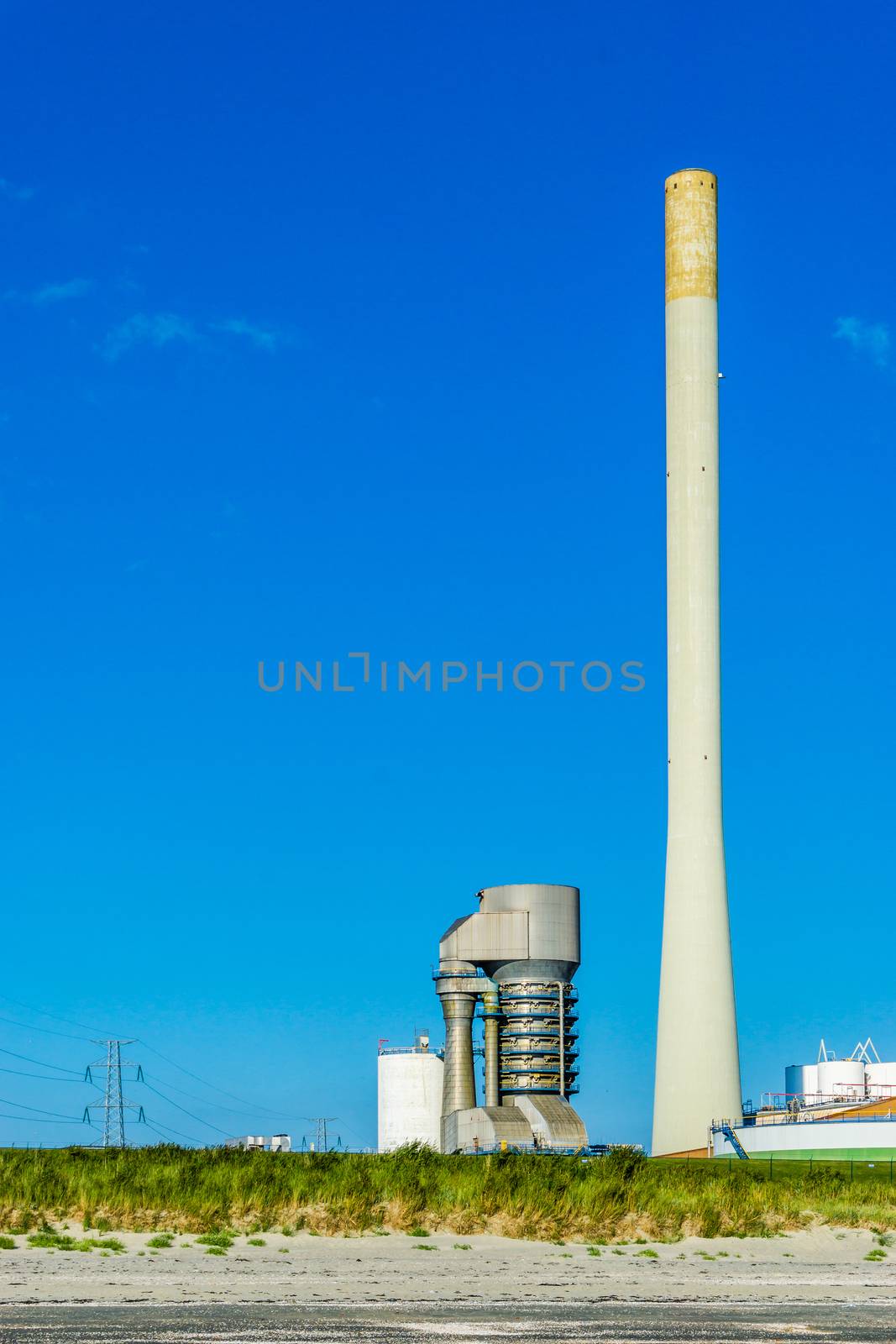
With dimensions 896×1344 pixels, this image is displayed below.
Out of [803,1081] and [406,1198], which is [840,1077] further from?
[406,1198]

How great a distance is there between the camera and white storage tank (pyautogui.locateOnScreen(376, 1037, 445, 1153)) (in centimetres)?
12675

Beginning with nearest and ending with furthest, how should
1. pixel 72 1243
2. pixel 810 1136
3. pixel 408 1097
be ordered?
1. pixel 72 1243
2. pixel 810 1136
3. pixel 408 1097

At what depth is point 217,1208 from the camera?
39.9 metres

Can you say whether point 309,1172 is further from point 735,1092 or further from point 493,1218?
point 735,1092

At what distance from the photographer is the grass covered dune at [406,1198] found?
131 ft

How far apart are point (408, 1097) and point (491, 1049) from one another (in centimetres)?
1443

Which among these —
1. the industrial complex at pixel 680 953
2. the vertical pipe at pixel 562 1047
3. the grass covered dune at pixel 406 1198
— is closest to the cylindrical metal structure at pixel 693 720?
the industrial complex at pixel 680 953

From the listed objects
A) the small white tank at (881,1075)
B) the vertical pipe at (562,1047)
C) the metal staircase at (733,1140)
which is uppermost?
the vertical pipe at (562,1047)

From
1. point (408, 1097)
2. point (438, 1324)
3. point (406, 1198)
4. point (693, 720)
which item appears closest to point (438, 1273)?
point (406, 1198)

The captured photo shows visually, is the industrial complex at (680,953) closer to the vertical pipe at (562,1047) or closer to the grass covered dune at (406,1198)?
the vertical pipe at (562,1047)

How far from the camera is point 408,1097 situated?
12775 cm

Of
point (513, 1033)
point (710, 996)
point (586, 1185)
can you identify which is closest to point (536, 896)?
point (513, 1033)

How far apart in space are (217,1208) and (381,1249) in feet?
13.7

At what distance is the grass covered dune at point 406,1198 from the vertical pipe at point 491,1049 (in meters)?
65.8
